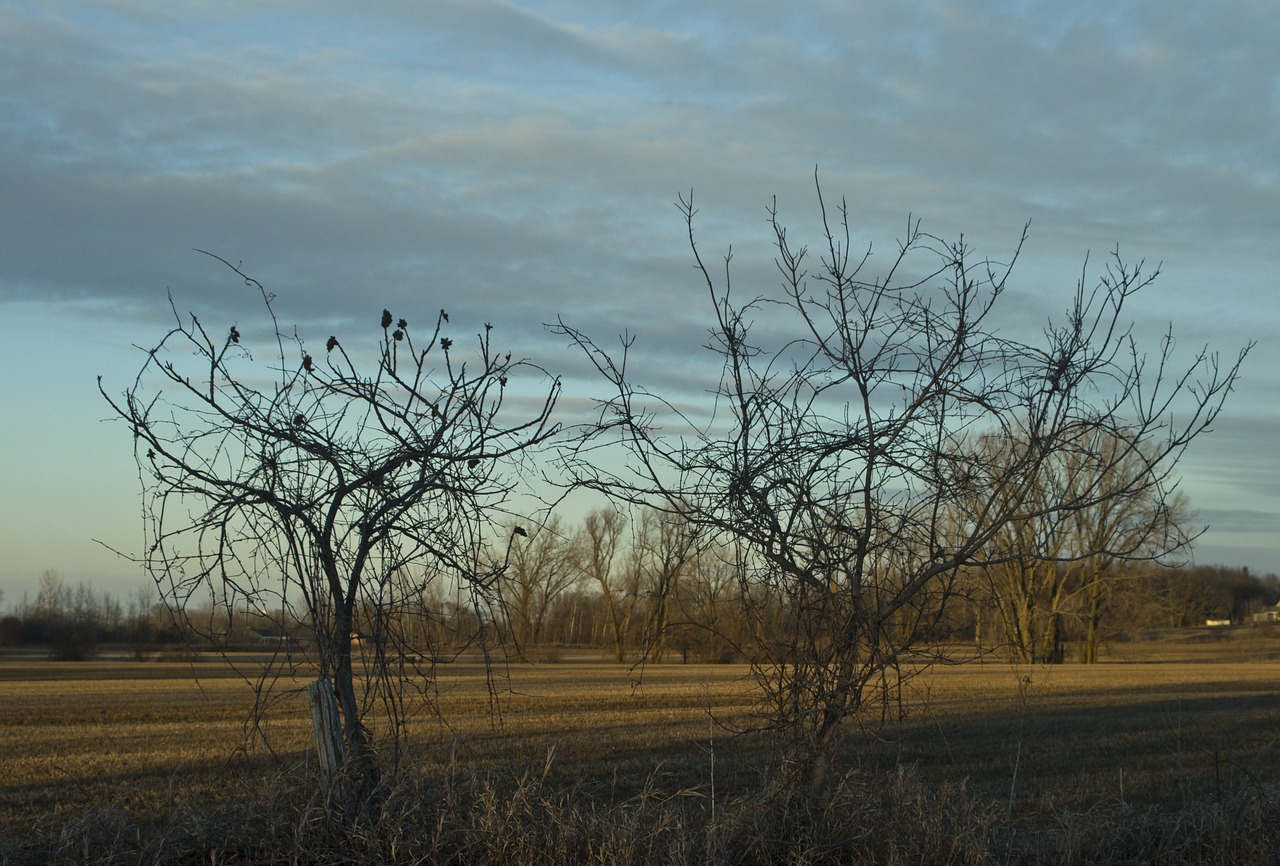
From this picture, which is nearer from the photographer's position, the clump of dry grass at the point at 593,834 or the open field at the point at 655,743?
the clump of dry grass at the point at 593,834

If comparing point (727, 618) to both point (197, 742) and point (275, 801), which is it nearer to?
point (275, 801)

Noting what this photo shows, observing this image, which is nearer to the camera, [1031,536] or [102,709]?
[1031,536]

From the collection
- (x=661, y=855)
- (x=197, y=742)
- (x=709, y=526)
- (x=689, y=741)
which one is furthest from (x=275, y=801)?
(x=197, y=742)

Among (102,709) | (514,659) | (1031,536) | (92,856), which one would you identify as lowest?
(102,709)

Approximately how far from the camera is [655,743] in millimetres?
16250

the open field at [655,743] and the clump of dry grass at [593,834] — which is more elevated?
the clump of dry grass at [593,834]

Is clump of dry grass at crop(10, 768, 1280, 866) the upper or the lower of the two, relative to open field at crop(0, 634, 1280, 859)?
upper

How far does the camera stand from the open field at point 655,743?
920 centimetres

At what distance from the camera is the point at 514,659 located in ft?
22.9

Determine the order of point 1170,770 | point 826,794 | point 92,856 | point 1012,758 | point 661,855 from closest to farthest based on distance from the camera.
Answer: point 92,856
point 661,855
point 826,794
point 1170,770
point 1012,758

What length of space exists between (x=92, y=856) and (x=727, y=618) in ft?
11.6

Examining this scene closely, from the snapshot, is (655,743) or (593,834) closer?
(593,834)

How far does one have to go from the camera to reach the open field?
920 cm

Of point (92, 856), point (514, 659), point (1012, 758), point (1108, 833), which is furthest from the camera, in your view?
point (1012, 758)
